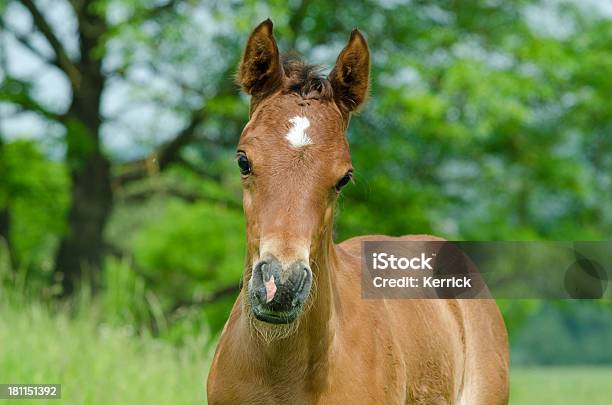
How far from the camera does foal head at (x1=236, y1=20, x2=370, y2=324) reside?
3102 mm

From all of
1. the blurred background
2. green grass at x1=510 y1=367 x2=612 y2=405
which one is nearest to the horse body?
the blurred background

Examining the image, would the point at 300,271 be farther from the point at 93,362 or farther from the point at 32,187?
the point at 32,187

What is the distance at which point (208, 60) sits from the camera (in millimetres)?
14734

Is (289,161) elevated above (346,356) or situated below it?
above

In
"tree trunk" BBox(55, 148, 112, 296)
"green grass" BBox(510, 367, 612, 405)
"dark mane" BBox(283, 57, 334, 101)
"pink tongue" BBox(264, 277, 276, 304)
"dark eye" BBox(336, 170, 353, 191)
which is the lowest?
"green grass" BBox(510, 367, 612, 405)

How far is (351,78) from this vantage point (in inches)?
156

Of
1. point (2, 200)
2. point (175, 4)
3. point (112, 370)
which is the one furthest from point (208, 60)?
point (112, 370)

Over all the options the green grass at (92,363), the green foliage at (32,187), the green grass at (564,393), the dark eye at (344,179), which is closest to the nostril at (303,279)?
the dark eye at (344,179)

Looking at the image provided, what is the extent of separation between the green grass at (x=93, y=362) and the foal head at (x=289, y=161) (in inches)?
148

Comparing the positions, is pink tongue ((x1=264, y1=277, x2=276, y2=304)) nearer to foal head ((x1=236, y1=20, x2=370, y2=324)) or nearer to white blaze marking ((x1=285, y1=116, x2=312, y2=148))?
foal head ((x1=236, y1=20, x2=370, y2=324))

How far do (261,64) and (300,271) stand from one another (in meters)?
1.25

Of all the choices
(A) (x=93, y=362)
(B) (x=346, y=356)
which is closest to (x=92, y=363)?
(A) (x=93, y=362)

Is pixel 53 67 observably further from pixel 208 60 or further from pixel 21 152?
pixel 208 60

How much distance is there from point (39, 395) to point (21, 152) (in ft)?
32.2
